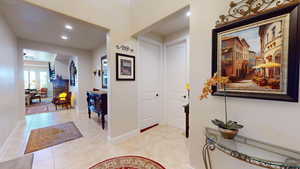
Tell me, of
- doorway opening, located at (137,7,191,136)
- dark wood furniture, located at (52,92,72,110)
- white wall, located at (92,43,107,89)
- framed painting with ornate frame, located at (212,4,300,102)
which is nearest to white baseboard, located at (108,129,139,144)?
doorway opening, located at (137,7,191,136)

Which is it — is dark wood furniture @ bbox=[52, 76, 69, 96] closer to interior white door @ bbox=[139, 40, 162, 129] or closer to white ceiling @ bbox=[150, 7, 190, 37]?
interior white door @ bbox=[139, 40, 162, 129]

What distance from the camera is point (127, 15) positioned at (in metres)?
2.73

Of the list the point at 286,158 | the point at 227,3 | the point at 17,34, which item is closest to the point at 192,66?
the point at 227,3

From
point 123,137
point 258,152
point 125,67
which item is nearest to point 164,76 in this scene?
point 125,67

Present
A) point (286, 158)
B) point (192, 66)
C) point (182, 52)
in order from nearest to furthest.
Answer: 1. point (286, 158)
2. point (192, 66)
3. point (182, 52)

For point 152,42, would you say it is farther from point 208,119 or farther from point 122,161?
point 122,161

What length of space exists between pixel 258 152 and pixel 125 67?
2.40 m

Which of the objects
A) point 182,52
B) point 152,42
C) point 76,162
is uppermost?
point 152,42

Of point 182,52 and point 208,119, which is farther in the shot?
point 182,52

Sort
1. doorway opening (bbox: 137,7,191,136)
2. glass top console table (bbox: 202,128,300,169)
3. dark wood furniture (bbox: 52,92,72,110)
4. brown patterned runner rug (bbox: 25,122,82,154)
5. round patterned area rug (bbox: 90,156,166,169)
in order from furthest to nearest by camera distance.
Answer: dark wood furniture (bbox: 52,92,72,110) < doorway opening (bbox: 137,7,191,136) < brown patterned runner rug (bbox: 25,122,82,154) < round patterned area rug (bbox: 90,156,166,169) < glass top console table (bbox: 202,128,300,169)

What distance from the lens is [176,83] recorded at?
10.8 ft

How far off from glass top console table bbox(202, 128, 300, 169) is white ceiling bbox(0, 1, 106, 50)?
2.70 metres

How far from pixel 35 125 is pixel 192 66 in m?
4.58

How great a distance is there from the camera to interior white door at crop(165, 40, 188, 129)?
10.3 ft
